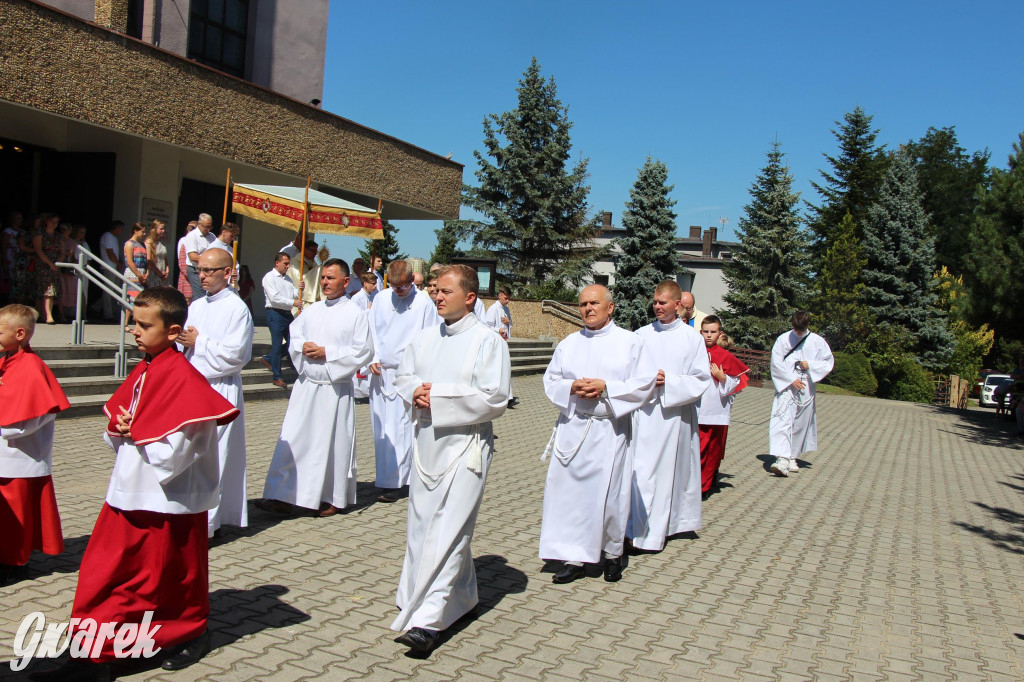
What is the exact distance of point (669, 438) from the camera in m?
7.18

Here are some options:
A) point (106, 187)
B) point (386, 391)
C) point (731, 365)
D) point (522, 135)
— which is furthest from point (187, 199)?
point (522, 135)

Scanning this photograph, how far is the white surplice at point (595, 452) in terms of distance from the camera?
19.3 feet

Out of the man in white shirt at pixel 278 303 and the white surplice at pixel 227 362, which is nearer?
the white surplice at pixel 227 362

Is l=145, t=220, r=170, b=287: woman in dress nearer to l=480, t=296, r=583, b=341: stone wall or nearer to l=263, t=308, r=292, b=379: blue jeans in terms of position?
l=263, t=308, r=292, b=379: blue jeans

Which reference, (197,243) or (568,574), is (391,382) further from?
(197,243)

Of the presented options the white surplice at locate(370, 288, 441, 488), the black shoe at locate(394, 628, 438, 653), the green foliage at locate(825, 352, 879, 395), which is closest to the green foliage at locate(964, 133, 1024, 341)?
the green foliage at locate(825, 352, 879, 395)

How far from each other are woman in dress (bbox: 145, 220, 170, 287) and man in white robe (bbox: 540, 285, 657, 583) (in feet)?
31.5


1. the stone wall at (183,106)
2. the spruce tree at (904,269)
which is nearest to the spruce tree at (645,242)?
the spruce tree at (904,269)

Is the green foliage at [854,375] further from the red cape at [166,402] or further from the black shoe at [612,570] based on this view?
the red cape at [166,402]

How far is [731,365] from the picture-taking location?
365 inches

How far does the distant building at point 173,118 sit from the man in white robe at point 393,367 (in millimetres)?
8279

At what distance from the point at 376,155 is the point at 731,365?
13.9 metres

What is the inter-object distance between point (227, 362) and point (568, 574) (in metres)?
2.91

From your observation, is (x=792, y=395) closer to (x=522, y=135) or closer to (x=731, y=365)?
(x=731, y=365)
